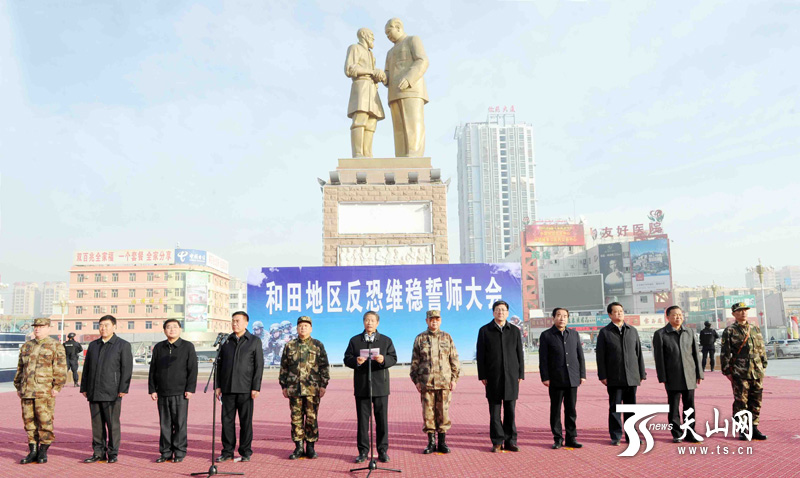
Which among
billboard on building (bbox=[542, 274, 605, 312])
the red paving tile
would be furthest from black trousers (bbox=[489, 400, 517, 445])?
billboard on building (bbox=[542, 274, 605, 312])

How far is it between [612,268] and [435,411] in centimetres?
7224

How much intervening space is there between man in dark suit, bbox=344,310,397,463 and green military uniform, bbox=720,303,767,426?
3645 millimetres

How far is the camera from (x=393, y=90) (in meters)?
18.1

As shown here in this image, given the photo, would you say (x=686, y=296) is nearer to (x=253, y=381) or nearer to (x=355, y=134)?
(x=355, y=134)

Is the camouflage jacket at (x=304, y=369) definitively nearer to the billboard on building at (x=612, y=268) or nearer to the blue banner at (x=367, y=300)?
the blue banner at (x=367, y=300)

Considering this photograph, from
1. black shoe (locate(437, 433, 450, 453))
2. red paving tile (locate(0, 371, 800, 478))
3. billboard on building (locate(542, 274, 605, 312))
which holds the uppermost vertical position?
billboard on building (locate(542, 274, 605, 312))

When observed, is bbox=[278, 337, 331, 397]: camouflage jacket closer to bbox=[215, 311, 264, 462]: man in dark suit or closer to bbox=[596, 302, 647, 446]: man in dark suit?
bbox=[215, 311, 264, 462]: man in dark suit

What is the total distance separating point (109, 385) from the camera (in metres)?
6.02

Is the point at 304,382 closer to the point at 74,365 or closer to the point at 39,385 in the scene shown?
the point at 39,385

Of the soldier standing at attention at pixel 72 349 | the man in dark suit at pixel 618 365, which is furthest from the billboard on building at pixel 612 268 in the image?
the man in dark suit at pixel 618 365

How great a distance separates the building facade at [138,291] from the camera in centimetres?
5925

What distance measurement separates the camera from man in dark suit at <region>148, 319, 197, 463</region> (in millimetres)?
5809

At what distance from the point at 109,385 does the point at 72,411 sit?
4.85m

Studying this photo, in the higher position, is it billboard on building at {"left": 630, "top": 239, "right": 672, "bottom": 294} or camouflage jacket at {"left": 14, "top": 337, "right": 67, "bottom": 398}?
billboard on building at {"left": 630, "top": 239, "right": 672, "bottom": 294}
